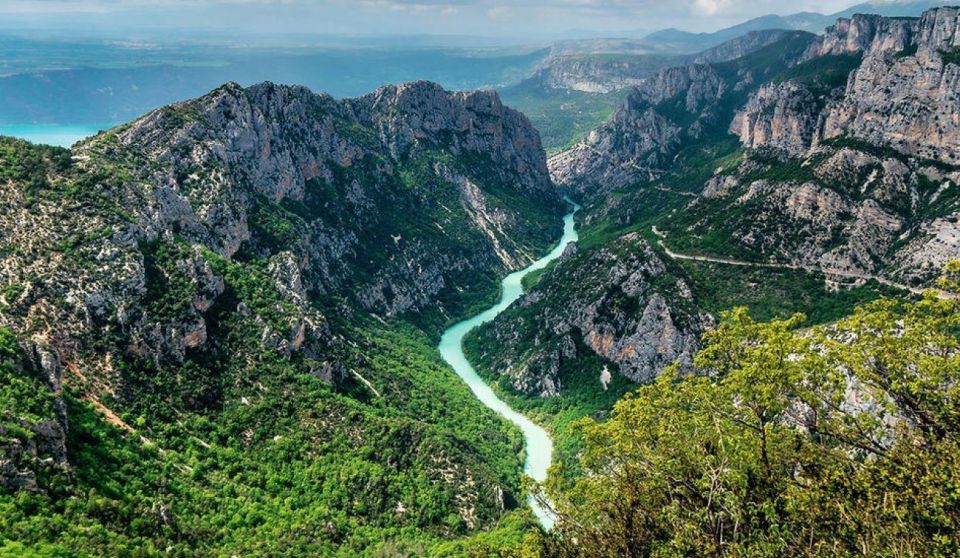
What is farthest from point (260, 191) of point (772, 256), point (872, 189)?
point (872, 189)

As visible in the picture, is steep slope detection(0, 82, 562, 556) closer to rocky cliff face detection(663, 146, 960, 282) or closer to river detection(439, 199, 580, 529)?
river detection(439, 199, 580, 529)

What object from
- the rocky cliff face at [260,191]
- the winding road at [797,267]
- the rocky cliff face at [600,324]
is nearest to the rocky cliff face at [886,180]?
the winding road at [797,267]

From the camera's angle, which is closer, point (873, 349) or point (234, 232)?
point (873, 349)

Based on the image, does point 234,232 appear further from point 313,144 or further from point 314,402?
point 313,144

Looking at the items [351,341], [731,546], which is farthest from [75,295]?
[731,546]

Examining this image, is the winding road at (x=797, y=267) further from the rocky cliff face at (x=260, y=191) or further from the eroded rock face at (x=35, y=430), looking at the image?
the eroded rock face at (x=35, y=430)

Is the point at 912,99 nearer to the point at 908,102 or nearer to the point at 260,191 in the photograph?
the point at 908,102

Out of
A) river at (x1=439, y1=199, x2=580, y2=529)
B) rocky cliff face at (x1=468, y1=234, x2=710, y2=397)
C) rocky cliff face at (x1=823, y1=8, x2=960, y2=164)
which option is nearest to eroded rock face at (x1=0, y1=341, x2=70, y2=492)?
river at (x1=439, y1=199, x2=580, y2=529)
